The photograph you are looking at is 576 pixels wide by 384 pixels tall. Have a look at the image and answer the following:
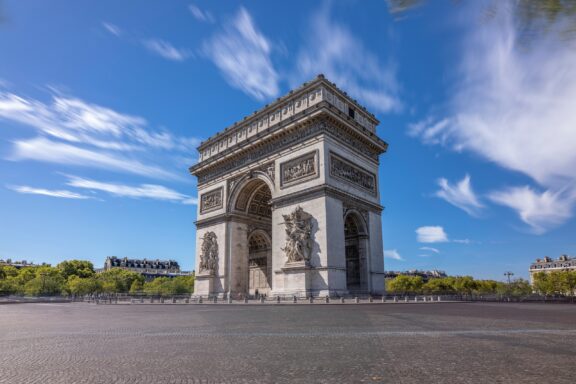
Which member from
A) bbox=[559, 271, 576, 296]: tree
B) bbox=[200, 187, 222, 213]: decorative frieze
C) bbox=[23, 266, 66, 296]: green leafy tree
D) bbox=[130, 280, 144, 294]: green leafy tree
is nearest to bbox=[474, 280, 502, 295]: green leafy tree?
bbox=[559, 271, 576, 296]: tree

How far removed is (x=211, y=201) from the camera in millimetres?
38281

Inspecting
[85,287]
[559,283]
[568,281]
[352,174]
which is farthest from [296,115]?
[559,283]

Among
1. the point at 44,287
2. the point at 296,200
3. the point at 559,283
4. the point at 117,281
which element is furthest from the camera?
the point at 117,281

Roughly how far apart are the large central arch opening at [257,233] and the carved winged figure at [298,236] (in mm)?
7231

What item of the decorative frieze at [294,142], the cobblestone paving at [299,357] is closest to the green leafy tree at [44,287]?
the decorative frieze at [294,142]

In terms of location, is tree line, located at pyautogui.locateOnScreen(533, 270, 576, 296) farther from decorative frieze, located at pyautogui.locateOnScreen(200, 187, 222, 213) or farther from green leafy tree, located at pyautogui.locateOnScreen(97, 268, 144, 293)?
green leafy tree, located at pyautogui.locateOnScreen(97, 268, 144, 293)

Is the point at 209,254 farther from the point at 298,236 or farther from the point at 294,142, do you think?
the point at 294,142

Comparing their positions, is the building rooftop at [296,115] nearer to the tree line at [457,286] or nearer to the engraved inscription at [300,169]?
the engraved inscription at [300,169]

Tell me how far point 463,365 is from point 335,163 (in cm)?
2489

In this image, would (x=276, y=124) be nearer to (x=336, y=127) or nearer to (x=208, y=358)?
(x=336, y=127)

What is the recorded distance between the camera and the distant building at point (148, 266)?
12756 cm

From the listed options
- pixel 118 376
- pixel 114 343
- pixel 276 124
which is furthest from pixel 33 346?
pixel 276 124

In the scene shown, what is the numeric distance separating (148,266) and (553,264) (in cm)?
13477

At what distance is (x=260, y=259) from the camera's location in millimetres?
38562
